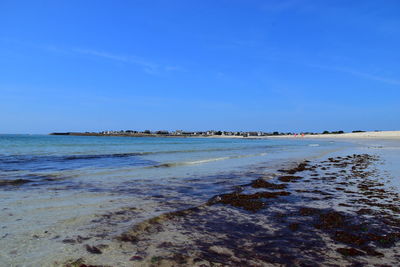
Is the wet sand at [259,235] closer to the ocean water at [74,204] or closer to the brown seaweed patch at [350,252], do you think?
the brown seaweed patch at [350,252]

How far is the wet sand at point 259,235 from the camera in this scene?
3769 millimetres

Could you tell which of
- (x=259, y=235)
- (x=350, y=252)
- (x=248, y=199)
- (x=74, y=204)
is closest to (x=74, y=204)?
(x=74, y=204)

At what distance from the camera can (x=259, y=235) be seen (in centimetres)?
477

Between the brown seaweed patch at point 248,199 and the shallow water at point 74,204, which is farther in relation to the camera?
the brown seaweed patch at point 248,199

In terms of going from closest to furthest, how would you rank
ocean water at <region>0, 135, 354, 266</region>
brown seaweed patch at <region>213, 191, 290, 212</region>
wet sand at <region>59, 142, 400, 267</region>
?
wet sand at <region>59, 142, 400, 267</region>, ocean water at <region>0, 135, 354, 266</region>, brown seaweed patch at <region>213, 191, 290, 212</region>

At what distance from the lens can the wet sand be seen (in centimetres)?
377

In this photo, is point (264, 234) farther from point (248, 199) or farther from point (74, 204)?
point (74, 204)

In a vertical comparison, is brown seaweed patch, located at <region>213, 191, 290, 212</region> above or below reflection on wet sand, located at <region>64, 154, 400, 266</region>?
below

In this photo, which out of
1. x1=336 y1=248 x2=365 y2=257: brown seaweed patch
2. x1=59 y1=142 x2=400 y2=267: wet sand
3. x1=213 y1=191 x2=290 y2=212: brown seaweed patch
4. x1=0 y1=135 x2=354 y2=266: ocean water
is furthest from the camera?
x1=213 y1=191 x2=290 y2=212: brown seaweed patch

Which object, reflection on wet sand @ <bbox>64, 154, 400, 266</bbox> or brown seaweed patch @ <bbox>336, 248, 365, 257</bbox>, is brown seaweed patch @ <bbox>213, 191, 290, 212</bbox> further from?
brown seaweed patch @ <bbox>336, 248, 365, 257</bbox>

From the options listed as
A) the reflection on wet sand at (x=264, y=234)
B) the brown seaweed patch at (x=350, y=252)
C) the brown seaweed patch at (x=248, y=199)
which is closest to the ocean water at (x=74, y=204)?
the reflection on wet sand at (x=264, y=234)

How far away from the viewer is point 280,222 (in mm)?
5574

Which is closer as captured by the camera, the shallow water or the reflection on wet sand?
the reflection on wet sand

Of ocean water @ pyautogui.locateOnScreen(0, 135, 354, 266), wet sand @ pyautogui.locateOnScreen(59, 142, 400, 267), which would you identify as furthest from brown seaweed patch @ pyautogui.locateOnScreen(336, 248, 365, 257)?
ocean water @ pyautogui.locateOnScreen(0, 135, 354, 266)
